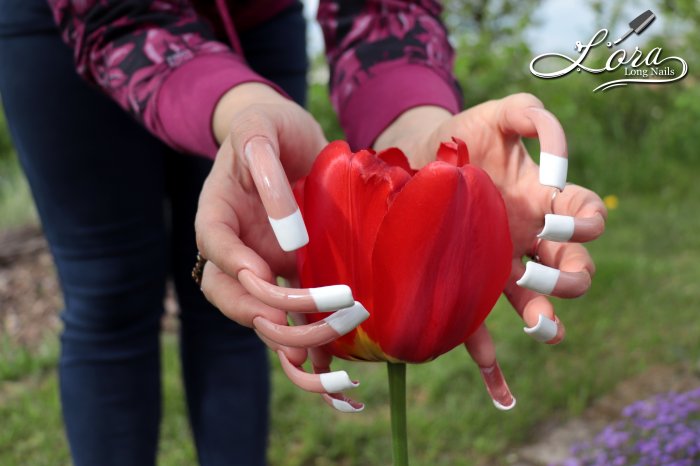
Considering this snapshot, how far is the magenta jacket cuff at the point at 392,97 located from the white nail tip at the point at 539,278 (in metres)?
0.45

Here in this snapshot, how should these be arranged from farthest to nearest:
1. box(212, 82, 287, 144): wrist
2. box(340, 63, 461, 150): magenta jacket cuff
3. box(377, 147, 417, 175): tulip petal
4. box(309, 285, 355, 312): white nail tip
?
box(340, 63, 461, 150): magenta jacket cuff
box(212, 82, 287, 144): wrist
box(377, 147, 417, 175): tulip petal
box(309, 285, 355, 312): white nail tip

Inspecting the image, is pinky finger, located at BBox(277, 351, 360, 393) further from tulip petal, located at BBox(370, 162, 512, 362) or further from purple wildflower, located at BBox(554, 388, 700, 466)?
purple wildflower, located at BBox(554, 388, 700, 466)

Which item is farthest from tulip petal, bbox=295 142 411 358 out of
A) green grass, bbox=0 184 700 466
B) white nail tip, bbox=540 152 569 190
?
green grass, bbox=0 184 700 466

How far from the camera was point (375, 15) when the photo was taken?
1.17m

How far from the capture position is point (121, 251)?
4.37 ft

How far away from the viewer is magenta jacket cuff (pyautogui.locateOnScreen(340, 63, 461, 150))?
106cm

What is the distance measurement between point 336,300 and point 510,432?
156cm

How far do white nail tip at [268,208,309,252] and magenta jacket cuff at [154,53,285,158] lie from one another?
0.34m

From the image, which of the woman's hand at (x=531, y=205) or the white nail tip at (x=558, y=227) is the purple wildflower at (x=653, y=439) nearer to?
the woman's hand at (x=531, y=205)

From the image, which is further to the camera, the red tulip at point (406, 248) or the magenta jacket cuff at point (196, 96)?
the magenta jacket cuff at point (196, 96)

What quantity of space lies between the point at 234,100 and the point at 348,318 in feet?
1.27

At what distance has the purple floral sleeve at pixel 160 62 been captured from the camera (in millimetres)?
947

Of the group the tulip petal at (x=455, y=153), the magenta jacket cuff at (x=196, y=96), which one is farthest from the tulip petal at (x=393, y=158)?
the magenta jacket cuff at (x=196, y=96)

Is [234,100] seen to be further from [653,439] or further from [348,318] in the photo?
[653,439]
